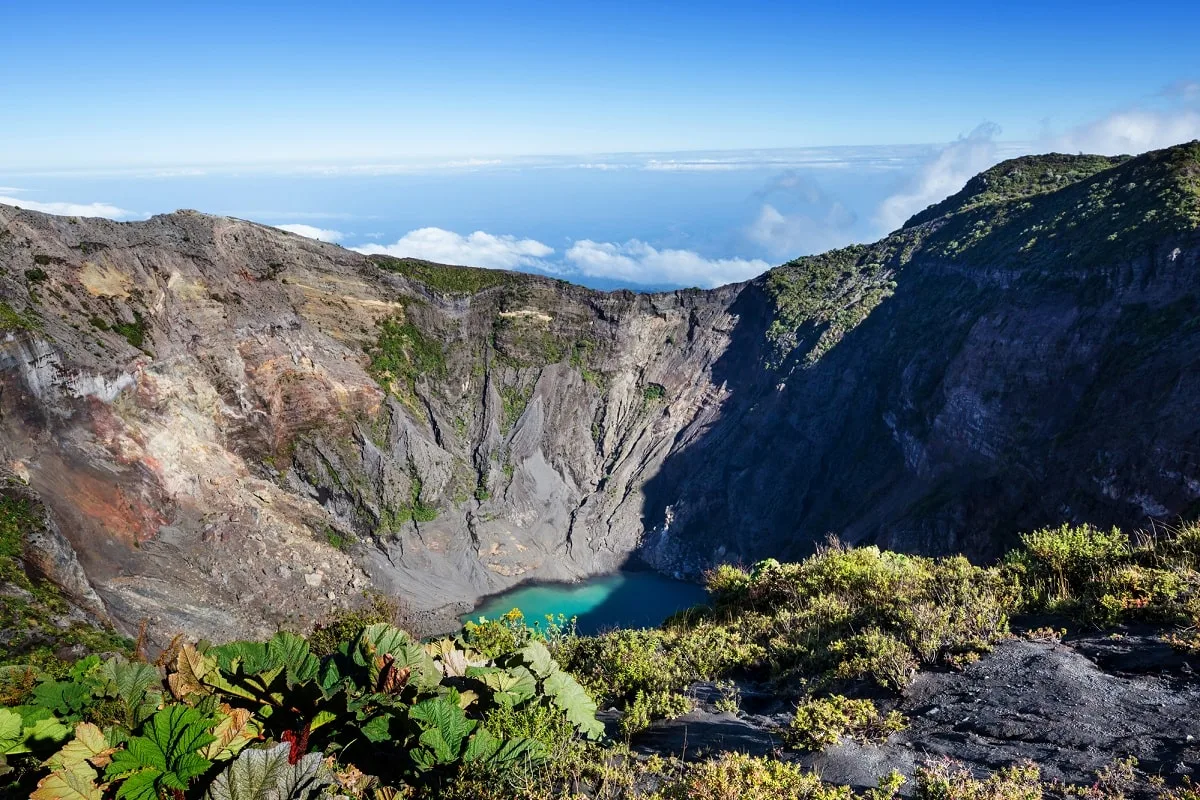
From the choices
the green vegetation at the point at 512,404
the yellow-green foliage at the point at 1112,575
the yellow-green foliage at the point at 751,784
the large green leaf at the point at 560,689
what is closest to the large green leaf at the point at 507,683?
the large green leaf at the point at 560,689

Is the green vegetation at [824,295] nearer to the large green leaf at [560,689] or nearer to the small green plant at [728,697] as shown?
the small green plant at [728,697]

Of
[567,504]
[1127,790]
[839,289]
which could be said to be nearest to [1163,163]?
[839,289]

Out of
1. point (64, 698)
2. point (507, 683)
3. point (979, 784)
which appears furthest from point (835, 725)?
point (64, 698)

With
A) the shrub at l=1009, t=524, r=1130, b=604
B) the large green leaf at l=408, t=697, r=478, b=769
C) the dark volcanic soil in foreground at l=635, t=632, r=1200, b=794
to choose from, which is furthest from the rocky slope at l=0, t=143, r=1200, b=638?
the large green leaf at l=408, t=697, r=478, b=769

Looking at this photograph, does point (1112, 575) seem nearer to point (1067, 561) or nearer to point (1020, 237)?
point (1067, 561)

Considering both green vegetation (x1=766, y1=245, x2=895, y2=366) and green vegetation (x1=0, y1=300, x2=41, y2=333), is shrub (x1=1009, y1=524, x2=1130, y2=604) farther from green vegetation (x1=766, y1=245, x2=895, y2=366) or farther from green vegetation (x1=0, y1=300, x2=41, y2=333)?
green vegetation (x1=766, y1=245, x2=895, y2=366)

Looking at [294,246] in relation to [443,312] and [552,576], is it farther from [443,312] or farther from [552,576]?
[552,576]
